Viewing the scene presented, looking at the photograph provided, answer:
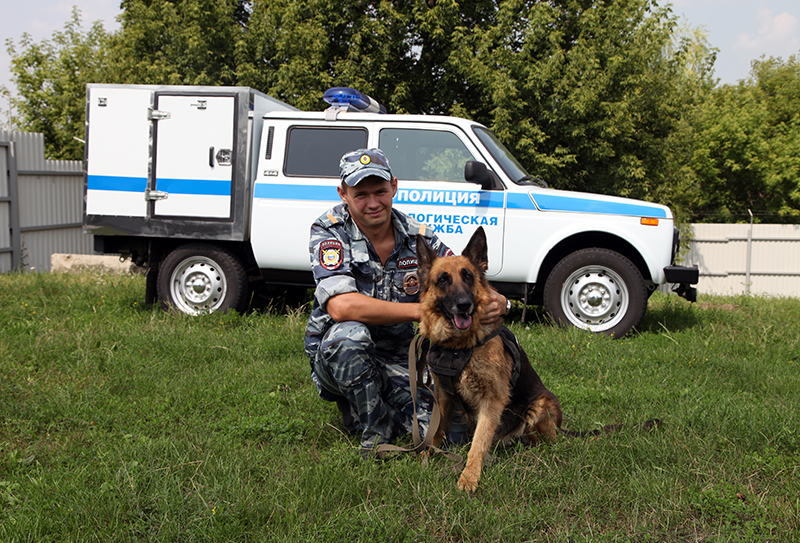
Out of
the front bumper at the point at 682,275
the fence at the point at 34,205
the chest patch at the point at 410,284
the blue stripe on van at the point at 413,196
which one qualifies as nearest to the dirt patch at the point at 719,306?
the front bumper at the point at 682,275

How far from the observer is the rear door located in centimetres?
582

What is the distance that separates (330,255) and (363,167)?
19.8 inches

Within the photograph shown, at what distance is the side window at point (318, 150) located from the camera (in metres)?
5.81

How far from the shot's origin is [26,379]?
3.82 meters

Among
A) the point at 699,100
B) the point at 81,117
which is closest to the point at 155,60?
the point at 81,117

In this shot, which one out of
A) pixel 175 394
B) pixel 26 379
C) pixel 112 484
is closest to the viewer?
pixel 112 484

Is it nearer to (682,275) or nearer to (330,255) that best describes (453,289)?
(330,255)

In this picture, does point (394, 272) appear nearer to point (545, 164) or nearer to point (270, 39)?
point (545, 164)

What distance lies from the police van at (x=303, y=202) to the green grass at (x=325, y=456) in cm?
105

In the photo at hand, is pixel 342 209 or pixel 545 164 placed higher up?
pixel 545 164

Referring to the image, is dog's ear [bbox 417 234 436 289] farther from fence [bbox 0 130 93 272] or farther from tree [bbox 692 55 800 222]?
tree [bbox 692 55 800 222]

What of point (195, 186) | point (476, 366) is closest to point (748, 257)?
point (195, 186)

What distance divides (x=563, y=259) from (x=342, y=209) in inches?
126

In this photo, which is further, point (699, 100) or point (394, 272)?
point (699, 100)
